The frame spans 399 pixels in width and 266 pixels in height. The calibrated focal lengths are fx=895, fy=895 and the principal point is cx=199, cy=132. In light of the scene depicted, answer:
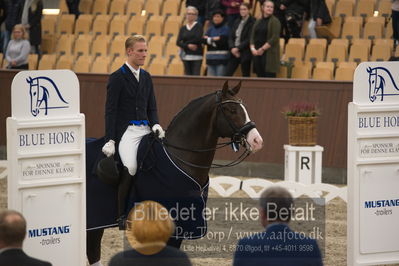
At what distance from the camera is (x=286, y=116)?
1313 cm

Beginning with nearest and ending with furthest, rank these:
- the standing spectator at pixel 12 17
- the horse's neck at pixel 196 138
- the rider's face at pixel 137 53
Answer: the horse's neck at pixel 196 138, the rider's face at pixel 137 53, the standing spectator at pixel 12 17

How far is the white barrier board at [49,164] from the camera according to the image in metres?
6.95

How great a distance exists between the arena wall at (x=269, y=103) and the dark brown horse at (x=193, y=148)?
615cm

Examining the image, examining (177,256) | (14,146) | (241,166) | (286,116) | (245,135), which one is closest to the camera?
(177,256)

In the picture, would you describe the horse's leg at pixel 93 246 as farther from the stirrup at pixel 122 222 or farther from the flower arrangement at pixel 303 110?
the flower arrangement at pixel 303 110

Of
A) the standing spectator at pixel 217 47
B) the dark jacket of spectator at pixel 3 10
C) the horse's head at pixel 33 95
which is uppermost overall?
the dark jacket of spectator at pixel 3 10

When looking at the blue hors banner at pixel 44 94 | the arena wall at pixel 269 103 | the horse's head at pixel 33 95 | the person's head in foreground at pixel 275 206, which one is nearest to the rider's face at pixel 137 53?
the blue hors banner at pixel 44 94

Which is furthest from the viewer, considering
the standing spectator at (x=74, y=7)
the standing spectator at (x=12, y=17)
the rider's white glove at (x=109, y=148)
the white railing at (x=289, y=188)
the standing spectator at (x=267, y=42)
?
the standing spectator at (x=74, y=7)

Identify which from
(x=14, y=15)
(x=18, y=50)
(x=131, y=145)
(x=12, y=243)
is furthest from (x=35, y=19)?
(x=12, y=243)

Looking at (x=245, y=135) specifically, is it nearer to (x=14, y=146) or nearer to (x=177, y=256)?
(x=14, y=146)

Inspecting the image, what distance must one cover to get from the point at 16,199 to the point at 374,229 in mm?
3247

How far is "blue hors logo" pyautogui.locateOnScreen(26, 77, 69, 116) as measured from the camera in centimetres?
A: 700

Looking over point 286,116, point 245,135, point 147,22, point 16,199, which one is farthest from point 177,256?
point 147,22

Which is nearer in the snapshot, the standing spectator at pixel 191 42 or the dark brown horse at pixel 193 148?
the dark brown horse at pixel 193 148
